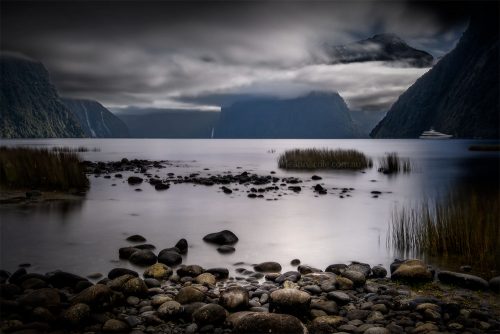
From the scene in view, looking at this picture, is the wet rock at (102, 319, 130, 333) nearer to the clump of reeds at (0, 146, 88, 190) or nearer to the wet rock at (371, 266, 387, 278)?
the wet rock at (371, 266, 387, 278)

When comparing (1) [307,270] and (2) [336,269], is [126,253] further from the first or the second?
(2) [336,269]

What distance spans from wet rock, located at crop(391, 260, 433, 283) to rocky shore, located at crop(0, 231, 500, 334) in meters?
0.02

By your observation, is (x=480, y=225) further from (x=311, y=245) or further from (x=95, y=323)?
(x=95, y=323)

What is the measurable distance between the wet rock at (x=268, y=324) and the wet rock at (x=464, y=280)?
418 centimetres

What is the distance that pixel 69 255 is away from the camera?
10633mm

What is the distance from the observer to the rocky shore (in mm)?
5930

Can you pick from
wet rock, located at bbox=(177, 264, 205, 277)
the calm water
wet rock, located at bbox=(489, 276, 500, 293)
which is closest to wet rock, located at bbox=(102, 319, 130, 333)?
wet rock, located at bbox=(177, 264, 205, 277)

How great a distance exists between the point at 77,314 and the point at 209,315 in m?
1.98

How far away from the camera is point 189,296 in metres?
6.88

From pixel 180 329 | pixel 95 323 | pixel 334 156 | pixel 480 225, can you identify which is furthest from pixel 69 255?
pixel 334 156

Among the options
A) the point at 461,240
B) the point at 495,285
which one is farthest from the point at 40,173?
the point at 495,285

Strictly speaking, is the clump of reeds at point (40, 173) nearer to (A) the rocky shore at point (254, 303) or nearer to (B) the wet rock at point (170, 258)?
(B) the wet rock at point (170, 258)

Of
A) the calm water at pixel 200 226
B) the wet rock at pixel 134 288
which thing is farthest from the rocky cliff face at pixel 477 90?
the wet rock at pixel 134 288

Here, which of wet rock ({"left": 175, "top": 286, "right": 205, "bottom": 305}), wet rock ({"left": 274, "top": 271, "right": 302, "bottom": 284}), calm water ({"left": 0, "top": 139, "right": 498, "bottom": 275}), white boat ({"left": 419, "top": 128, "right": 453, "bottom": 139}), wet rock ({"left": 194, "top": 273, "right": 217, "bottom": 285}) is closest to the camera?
wet rock ({"left": 175, "top": 286, "right": 205, "bottom": 305})
